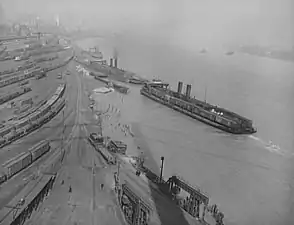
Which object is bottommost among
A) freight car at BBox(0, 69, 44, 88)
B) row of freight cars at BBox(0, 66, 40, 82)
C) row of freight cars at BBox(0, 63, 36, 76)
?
freight car at BBox(0, 69, 44, 88)

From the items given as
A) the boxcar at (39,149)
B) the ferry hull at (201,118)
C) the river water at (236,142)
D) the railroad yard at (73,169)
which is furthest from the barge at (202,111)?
the boxcar at (39,149)

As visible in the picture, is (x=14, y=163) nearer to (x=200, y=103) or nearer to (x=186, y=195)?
(x=186, y=195)

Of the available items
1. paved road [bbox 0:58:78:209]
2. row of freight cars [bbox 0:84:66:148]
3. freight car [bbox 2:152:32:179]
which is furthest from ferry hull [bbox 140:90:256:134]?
freight car [bbox 2:152:32:179]

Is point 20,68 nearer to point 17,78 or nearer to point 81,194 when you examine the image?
point 17,78

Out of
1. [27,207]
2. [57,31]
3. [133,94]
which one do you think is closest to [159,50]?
[57,31]

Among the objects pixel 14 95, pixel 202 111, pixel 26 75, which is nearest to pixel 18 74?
pixel 26 75

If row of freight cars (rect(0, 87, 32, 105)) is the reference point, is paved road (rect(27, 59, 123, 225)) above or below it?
below

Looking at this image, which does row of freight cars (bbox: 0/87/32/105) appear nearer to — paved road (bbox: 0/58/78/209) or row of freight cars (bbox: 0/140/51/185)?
paved road (bbox: 0/58/78/209)
